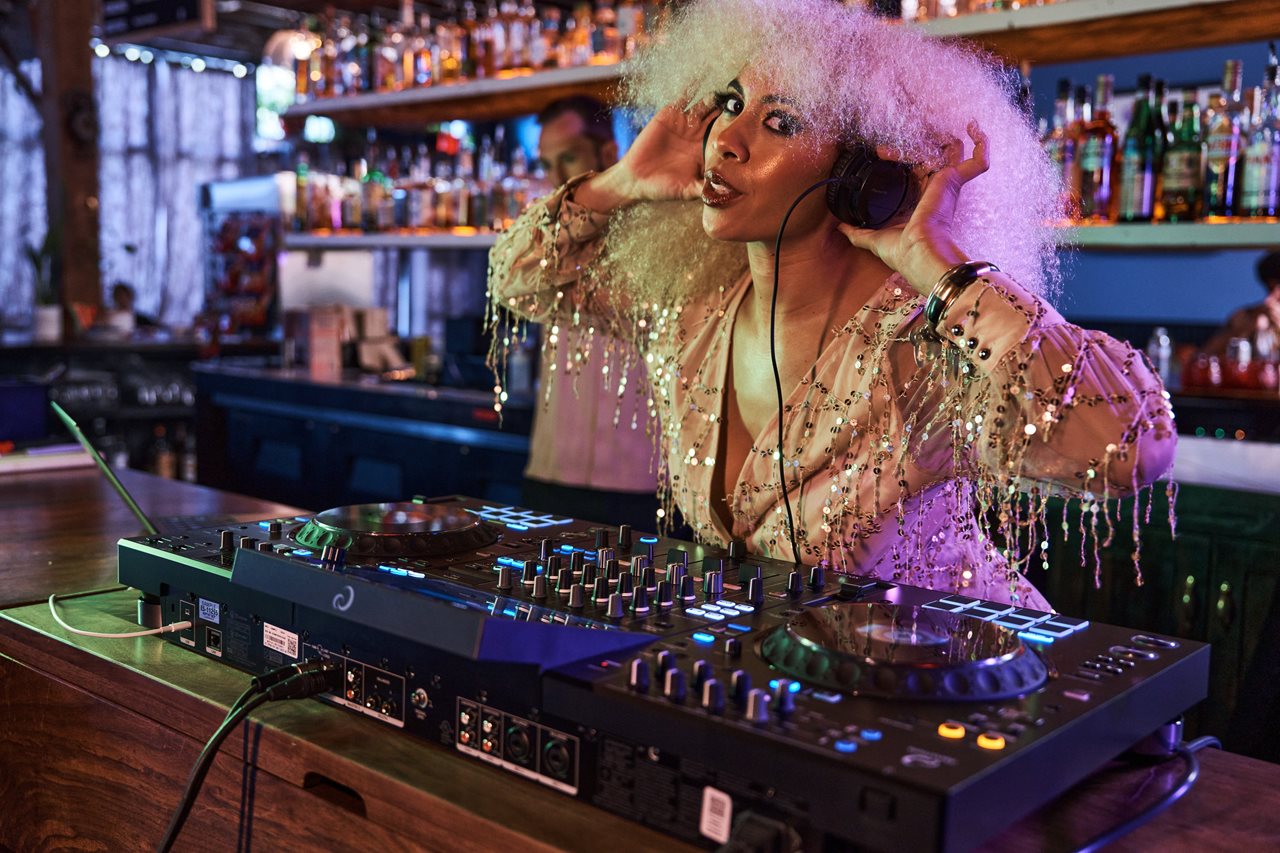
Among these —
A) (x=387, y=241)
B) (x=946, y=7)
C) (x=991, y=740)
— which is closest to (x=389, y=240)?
(x=387, y=241)

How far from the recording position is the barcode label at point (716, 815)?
2.11ft

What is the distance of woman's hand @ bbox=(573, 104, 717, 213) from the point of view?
4.65 feet

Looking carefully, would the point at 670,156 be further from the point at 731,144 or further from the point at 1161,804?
the point at 1161,804

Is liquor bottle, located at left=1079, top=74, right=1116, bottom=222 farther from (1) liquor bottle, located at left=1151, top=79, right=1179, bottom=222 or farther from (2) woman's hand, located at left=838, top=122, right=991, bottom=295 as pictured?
(2) woman's hand, located at left=838, top=122, right=991, bottom=295

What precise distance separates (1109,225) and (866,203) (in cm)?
142

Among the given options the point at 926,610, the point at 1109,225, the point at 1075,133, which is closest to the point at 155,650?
the point at 926,610

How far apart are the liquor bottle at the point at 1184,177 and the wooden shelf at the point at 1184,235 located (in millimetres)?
69

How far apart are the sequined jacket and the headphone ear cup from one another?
0.10 metres

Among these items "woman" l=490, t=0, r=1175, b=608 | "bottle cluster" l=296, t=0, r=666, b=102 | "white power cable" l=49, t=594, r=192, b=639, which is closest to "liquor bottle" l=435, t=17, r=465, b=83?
"bottle cluster" l=296, t=0, r=666, b=102

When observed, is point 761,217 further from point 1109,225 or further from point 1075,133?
point 1075,133

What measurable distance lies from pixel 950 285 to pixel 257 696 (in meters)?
0.66

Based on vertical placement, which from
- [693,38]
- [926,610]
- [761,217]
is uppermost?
A: [693,38]

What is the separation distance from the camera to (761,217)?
4.05 ft

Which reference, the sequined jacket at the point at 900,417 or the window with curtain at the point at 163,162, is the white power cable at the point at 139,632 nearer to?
the sequined jacket at the point at 900,417
